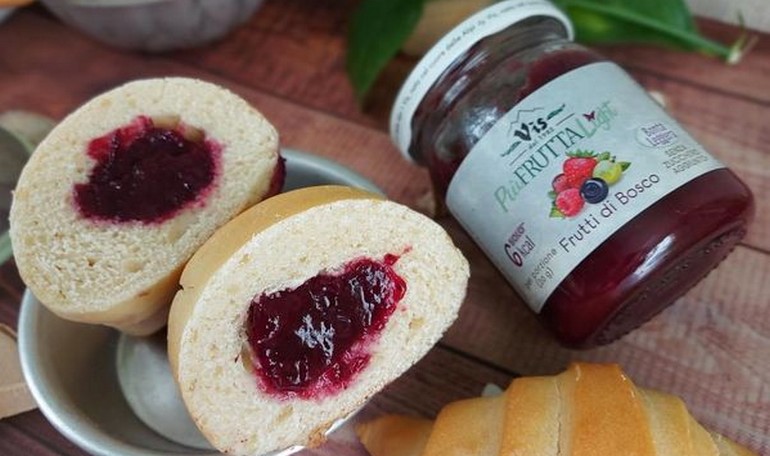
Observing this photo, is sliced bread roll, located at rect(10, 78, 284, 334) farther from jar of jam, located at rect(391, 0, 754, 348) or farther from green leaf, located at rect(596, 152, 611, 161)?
green leaf, located at rect(596, 152, 611, 161)

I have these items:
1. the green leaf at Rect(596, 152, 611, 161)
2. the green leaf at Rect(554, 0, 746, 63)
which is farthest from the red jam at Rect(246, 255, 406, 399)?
the green leaf at Rect(554, 0, 746, 63)

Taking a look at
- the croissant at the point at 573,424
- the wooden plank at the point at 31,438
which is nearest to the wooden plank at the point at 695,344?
the croissant at the point at 573,424

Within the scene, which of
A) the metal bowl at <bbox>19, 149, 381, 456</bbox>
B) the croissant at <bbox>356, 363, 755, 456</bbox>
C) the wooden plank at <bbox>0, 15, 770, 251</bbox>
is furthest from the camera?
the wooden plank at <bbox>0, 15, 770, 251</bbox>

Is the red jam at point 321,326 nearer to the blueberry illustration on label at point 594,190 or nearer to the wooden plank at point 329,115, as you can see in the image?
the blueberry illustration on label at point 594,190

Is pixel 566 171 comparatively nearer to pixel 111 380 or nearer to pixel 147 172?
pixel 147 172

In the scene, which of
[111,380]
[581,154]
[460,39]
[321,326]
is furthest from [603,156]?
[111,380]

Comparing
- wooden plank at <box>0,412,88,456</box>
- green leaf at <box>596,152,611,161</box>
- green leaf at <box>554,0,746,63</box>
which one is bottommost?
wooden plank at <box>0,412,88,456</box>
